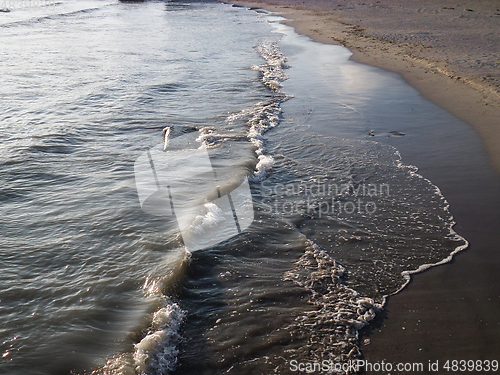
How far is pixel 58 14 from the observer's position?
104 ft

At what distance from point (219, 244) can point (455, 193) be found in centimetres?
327

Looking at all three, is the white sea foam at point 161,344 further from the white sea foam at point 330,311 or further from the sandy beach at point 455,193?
the sandy beach at point 455,193

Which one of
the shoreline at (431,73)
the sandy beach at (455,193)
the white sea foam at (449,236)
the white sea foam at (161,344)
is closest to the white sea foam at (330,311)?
the sandy beach at (455,193)

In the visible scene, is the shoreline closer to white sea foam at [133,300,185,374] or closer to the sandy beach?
the sandy beach

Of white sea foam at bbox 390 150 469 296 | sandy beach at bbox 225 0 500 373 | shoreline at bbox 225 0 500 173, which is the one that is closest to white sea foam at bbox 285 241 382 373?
sandy beach at bbox 225 0 500 373

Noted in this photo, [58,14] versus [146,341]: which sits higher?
[58,14]

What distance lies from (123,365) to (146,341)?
244 mm

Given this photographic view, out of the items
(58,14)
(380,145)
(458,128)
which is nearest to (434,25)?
(458,128)

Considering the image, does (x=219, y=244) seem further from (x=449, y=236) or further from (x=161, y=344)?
(x=449, y=236)

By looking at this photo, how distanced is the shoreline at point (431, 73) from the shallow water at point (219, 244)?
0.70 meters

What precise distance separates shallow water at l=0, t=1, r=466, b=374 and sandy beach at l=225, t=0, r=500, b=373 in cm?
21

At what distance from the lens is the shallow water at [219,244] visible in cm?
311

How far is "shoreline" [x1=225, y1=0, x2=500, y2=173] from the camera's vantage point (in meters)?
7.38

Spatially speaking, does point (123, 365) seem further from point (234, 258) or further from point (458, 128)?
point (458, 128)
